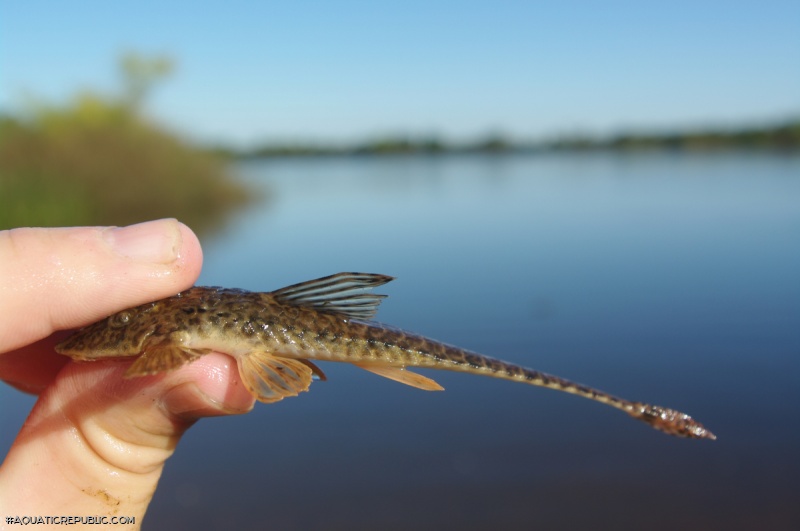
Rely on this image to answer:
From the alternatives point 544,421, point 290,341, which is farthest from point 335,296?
point 544,421

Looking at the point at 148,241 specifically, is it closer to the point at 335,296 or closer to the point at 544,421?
the point at 335,296

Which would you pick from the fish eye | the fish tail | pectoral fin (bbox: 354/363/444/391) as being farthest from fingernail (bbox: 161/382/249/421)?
the fish tail

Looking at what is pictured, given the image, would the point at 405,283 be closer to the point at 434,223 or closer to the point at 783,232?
the point at 434,223

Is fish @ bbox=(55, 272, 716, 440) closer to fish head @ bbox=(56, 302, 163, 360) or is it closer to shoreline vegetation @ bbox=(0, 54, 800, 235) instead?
fish head @ bbox=(56, 302, 163, 360)

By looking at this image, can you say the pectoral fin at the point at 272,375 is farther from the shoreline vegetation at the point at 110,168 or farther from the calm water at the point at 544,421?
the shoreline vegetation at the point at 110,168

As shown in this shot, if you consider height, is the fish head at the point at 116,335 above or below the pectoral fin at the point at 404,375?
below

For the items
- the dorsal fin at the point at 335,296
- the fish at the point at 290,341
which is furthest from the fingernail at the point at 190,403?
the dorsal fin at the point at 335,296

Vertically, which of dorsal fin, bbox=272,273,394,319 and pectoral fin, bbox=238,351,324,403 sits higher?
dorsal fin, bbox=272,273,394,319

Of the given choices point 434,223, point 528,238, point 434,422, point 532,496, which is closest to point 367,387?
point 434,422
